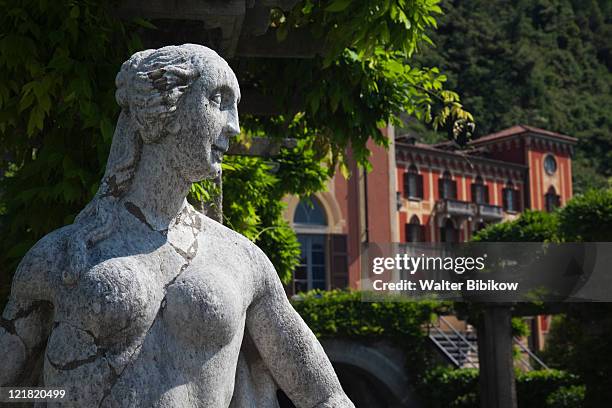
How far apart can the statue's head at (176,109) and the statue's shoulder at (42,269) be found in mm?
241

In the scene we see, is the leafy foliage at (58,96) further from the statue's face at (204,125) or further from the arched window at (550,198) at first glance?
the arched window at (550,198)

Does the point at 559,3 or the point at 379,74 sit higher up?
the point at 559,3

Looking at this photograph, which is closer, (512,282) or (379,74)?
(379,74)

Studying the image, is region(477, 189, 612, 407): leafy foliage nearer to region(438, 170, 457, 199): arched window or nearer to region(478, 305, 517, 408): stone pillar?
region(478, 305, 517, 408): stone pillar

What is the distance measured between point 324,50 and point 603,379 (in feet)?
52.9

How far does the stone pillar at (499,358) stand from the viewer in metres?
22.3

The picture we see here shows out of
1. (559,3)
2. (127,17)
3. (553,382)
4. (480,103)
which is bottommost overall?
(553,382)

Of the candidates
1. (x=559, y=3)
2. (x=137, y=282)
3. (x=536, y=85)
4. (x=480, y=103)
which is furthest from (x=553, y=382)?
(x=559, y=3)

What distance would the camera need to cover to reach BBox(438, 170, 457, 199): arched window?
47.9 meters

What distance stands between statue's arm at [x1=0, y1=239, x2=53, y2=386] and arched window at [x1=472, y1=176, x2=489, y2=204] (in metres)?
48.0

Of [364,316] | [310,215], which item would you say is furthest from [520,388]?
[310,215]

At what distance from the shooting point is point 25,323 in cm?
273

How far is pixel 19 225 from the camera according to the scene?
19.6 ft

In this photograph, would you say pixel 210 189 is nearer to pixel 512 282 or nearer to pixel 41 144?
pixel 41 144
